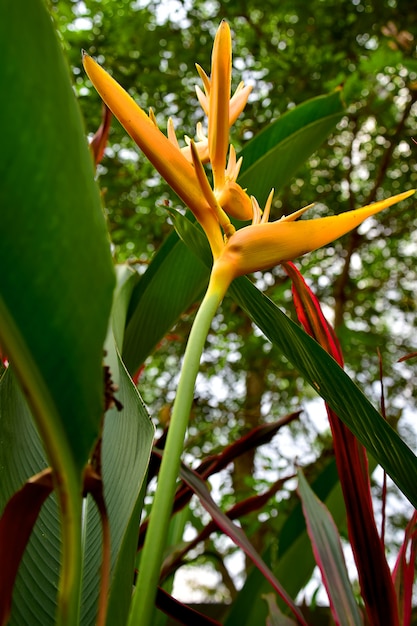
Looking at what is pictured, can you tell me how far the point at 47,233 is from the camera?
157 mm

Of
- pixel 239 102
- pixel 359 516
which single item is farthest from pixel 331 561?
pixel 239 102

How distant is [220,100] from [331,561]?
1.03 feet

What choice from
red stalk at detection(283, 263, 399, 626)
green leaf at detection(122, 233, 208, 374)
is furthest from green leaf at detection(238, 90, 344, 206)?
red stalk at detection(283, 263, 399, 626)

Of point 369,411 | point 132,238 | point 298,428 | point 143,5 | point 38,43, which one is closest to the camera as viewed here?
point 38,43

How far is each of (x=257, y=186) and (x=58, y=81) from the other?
401 millimetres

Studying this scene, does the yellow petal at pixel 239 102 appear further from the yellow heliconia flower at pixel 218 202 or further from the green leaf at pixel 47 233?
the green leaf at pixel 47 233

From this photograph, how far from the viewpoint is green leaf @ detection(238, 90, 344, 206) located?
548mm

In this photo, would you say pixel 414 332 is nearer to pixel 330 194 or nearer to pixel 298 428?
pixel 298 428

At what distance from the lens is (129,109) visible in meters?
0.28

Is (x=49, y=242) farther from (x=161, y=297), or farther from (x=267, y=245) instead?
(x=161, y=297)

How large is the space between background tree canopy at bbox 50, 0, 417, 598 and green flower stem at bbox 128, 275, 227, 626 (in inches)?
40.6

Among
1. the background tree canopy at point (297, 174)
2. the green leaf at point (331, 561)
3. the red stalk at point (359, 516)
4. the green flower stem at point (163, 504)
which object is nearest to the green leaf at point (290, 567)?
the green leaf at point (331, 561)

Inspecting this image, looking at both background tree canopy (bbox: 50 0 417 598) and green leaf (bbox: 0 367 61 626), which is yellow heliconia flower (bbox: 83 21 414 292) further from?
background tree canopy (bbox: 50 0 417 598)

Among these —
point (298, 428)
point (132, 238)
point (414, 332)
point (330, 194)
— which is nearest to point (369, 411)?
point (132, 238)
